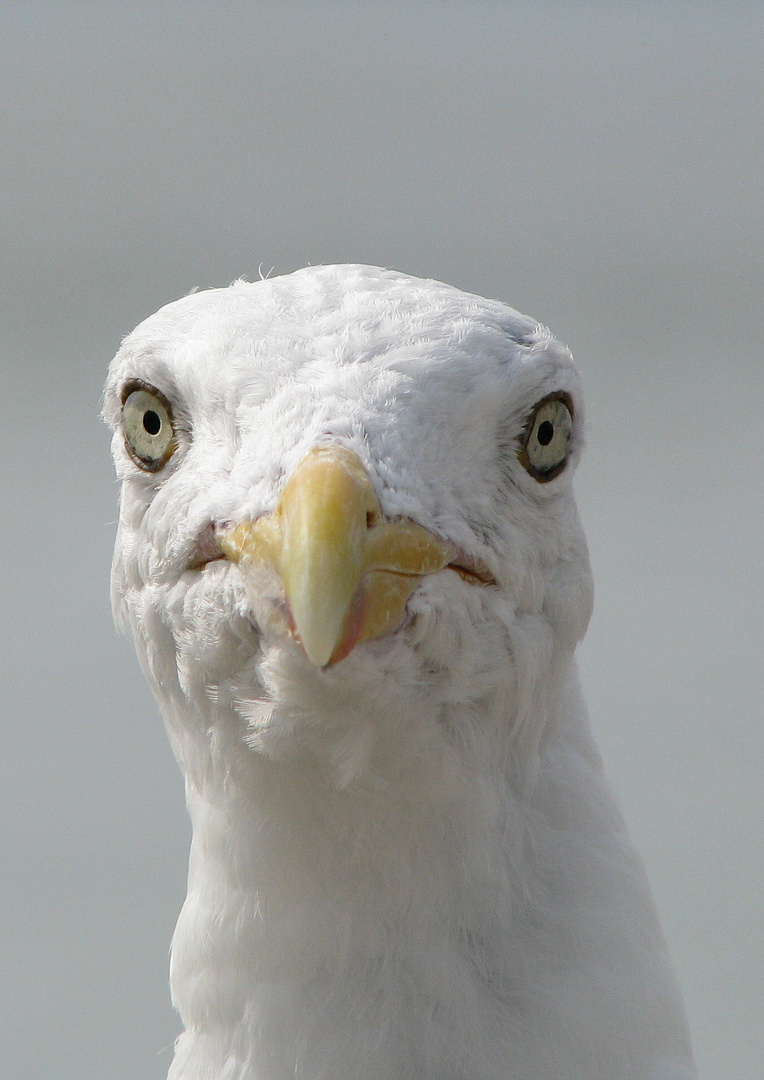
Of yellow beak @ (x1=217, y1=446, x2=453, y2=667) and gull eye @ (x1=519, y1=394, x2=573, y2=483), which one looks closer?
yellow beak @ (x1=217, y1=446, x2=453, y2=667)

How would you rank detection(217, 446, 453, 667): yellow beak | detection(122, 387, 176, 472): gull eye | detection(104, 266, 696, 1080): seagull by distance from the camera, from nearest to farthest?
detection(217, 446, 453, 667): yellow beak, detection(104, 266, 696, 1080): seagull, detection(122, 387, 176, 472): gull eye

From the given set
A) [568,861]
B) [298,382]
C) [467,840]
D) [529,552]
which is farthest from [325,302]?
[568,861]

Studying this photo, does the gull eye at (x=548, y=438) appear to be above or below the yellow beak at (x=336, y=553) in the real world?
above

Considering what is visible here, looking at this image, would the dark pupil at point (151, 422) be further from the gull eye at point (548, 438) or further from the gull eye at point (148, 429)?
the gull eye at point (548, 438)

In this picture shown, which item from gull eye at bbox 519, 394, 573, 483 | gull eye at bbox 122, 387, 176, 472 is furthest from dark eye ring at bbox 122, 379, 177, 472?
gull eye at bbox 519, 394, 573, 483

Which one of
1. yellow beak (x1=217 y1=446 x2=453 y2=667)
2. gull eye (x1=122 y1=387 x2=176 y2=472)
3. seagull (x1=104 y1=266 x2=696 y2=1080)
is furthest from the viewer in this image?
gull eye (x1=122 y1=387 x2=176 y2=472)

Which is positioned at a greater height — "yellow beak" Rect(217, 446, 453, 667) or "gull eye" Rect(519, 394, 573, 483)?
"gull eye" Rect(519, 394, 573, 483)

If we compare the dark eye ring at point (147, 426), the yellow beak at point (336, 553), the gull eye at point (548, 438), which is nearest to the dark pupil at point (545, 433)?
the gull eye at point (548, 438)

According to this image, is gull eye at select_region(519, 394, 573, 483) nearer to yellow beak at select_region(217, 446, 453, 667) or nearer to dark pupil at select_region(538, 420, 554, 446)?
dark pupil at select_region(538, 420, 554, 446)
